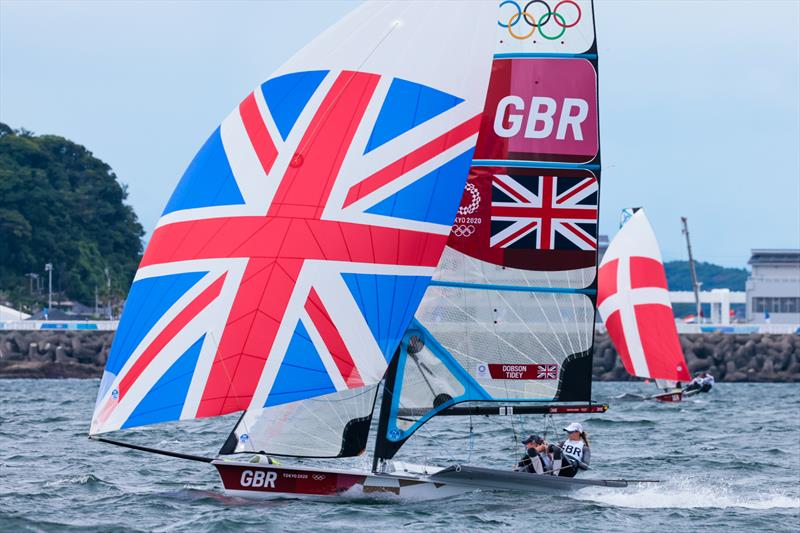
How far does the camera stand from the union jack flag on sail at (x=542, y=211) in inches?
598

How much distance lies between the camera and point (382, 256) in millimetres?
13625

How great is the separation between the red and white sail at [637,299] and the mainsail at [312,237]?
66.4 ft

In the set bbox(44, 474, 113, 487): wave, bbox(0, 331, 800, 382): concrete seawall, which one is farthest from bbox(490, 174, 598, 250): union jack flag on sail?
bbox(0, 331, 800, 382): concrete seawall

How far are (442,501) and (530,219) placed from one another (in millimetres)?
3314

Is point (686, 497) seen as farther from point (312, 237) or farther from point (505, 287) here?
point (312, 237)

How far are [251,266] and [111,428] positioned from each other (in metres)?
2.03

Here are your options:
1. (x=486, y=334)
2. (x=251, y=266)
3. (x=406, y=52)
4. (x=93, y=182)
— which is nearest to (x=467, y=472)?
(x=486, y=334)

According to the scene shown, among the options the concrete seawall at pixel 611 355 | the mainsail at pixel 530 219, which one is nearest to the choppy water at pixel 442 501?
the mainsail at pixel 530 219

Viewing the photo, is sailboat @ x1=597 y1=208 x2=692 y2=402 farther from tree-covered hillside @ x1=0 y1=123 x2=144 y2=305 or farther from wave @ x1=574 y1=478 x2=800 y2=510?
tree-covered hillside @ x1=0 y1=123 x2=144 y2=305

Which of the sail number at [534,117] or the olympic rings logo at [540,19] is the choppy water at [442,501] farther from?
the olympic rings logo at [540,19]

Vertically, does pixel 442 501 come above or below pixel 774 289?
below

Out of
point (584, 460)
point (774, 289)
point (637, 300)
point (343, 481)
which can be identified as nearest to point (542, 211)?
point (584, 460)

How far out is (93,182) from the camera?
98.2m

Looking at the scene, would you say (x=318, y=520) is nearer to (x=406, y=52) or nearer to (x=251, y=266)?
(x=251, y=266)
